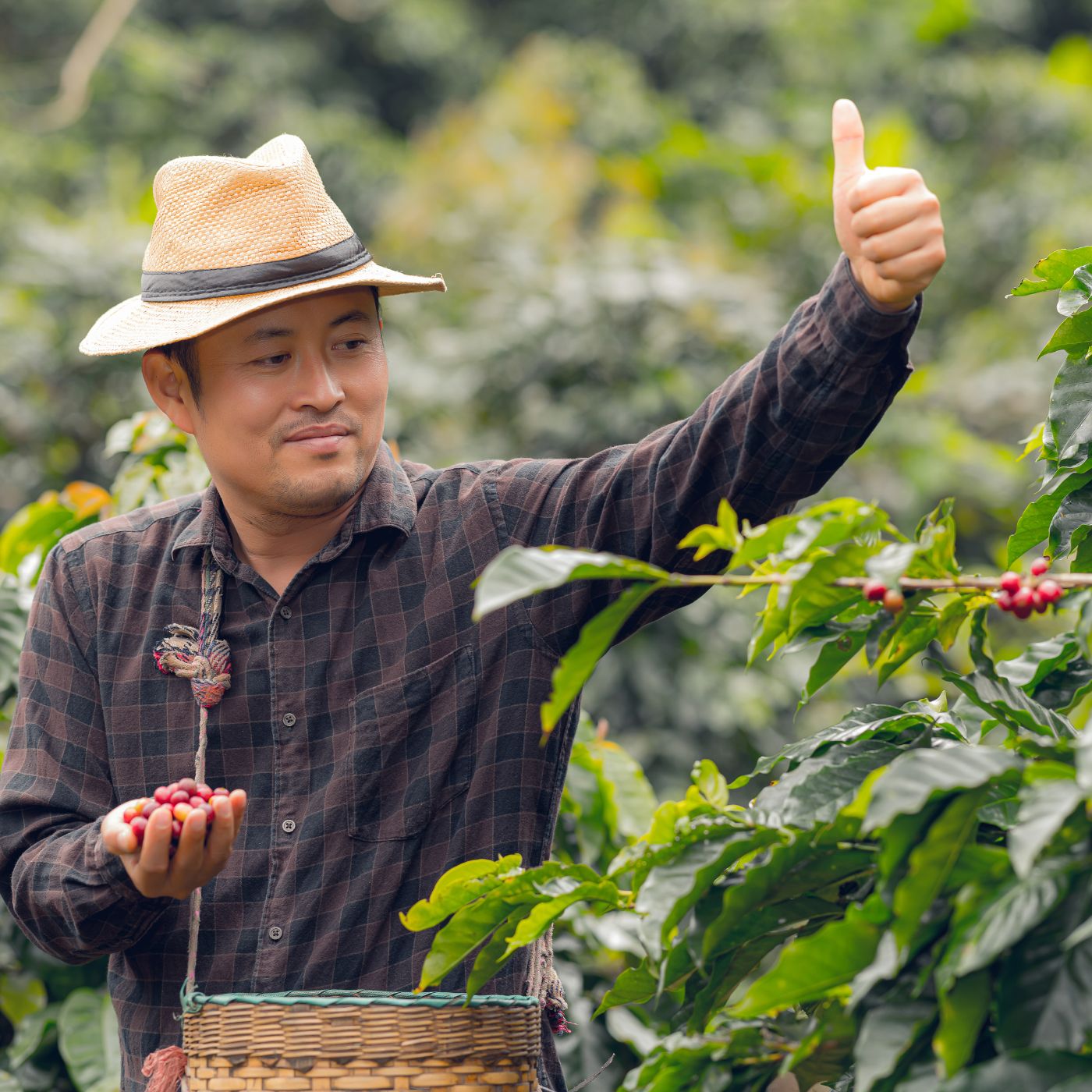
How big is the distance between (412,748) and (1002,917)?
0.89 meters

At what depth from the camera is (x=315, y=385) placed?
1.64 meters

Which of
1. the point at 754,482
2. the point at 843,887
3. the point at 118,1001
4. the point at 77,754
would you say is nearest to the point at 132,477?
the point at 77,754

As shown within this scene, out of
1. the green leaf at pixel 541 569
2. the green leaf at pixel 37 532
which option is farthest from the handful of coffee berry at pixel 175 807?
the green leaf at pixel 37 532

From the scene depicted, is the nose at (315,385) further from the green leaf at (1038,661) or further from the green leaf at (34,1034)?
the green leaf at (34,1034)

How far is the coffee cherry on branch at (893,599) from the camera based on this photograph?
3.34ft

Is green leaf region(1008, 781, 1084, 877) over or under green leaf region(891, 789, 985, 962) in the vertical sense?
over

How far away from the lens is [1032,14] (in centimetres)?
1218

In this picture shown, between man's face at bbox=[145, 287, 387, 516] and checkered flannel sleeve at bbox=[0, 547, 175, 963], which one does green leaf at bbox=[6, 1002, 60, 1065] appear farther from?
man's face at bbox=[145, 287, 387, 516]

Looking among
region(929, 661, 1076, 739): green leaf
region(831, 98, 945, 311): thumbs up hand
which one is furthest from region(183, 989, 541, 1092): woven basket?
region(831, 98, 945, 311): thumbs up hand

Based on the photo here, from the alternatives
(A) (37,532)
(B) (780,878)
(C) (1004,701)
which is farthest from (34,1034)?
(C) (1004,701)

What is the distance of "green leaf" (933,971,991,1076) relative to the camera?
888 mm

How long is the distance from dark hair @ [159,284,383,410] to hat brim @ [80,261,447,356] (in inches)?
0.9

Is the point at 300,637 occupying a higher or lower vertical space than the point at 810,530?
lower

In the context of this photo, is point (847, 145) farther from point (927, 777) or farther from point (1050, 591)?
point (927, 777)
